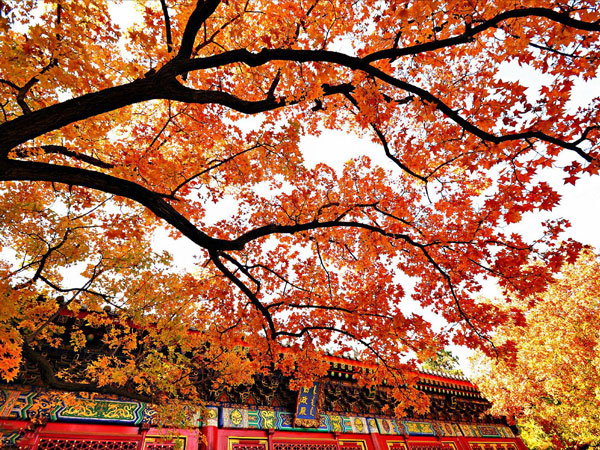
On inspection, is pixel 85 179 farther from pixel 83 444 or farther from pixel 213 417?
pixel 213 417

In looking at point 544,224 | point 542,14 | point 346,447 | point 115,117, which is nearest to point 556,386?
point 346,447

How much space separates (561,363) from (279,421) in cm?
1229

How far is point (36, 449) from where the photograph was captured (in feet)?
18.5

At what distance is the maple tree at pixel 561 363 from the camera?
12.2m

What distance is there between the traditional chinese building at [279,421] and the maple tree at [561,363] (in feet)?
5.46

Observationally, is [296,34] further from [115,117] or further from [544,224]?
[544,224]

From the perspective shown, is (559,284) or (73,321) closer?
(73,321)

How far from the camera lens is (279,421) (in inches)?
333

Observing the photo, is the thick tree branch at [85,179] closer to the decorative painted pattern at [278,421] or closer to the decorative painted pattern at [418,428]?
the decorative painted pattern at [278,421]

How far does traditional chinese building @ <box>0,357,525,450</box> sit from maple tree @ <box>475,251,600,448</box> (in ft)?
5.46

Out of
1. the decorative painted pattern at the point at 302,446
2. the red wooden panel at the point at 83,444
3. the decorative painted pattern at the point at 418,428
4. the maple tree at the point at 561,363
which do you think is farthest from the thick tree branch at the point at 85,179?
the maple tree at the point at 561,363

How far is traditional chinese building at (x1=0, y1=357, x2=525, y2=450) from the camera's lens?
5891mm

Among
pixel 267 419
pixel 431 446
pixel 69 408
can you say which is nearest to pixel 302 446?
pixel 267 419

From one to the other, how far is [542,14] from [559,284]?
15.5m
